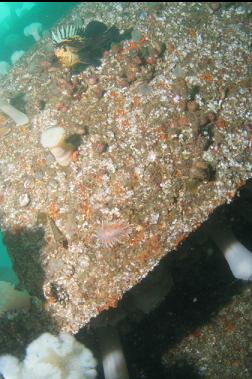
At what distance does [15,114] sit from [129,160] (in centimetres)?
238

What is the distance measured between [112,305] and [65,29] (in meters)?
4.24

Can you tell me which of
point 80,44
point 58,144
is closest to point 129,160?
point 58,144

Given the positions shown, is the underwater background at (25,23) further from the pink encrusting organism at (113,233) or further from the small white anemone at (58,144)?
the pink encrusting organism at (113,233)

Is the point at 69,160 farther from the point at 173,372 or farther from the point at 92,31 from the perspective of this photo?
the point at 173,372

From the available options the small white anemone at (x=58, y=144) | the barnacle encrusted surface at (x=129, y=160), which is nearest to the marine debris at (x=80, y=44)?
the barnacle encrusted surface at (x=129, y=160)

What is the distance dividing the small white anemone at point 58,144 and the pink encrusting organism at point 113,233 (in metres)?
1.19

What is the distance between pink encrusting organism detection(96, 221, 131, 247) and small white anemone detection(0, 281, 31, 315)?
140 centimetres

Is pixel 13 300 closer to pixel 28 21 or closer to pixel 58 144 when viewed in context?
pixel 58 144

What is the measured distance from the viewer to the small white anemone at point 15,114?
5.29m

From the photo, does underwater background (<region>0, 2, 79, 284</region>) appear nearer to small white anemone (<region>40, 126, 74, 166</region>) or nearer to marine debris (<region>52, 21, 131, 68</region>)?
marine debris (<region>52, 21, 131, 68</region>)

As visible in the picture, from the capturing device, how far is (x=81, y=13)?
745 cm

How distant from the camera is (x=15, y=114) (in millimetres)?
5293

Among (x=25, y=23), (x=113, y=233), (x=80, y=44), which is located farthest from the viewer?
(x=25, y=23)

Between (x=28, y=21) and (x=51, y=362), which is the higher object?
(x=28, y=21)
